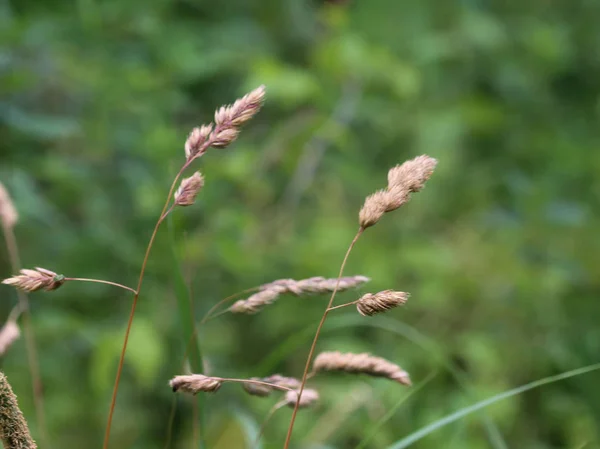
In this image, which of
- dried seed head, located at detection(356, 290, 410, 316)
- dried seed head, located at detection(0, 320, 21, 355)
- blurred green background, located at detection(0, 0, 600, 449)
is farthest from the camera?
blurred green background, located at detection(0, 0, 600, 449)

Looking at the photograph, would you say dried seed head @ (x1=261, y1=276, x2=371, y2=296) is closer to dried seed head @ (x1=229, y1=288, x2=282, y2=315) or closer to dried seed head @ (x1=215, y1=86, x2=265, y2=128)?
dried seed head @ (x1=229, y1=288, x2=282, y2=315)

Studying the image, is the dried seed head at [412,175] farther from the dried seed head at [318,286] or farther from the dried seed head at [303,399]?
the dried seed head at [303,399]

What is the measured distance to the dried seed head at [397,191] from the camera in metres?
0.61

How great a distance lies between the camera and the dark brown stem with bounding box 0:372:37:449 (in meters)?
0.64

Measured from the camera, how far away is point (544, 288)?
2762 mm

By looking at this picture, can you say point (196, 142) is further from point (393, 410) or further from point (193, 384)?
point (393, 410)

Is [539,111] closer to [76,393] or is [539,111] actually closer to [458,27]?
[458,27]

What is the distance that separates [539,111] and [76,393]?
2590 millimetres

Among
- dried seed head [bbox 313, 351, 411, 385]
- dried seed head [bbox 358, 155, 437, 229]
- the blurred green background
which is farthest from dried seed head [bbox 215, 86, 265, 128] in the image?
the blurred green background

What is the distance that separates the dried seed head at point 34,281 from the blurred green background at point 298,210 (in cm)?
108

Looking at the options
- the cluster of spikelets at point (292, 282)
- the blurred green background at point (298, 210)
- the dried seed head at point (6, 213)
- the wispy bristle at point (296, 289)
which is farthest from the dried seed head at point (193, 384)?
the blurred green background at point (298, 210)

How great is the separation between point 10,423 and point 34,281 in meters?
0.15

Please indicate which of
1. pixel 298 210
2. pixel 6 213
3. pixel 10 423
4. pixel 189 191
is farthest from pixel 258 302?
pixel 298 210

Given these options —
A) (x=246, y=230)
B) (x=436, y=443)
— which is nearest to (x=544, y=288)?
(x=246, y=230)
